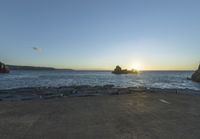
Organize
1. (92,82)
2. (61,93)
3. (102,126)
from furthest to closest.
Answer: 1. (92,82)
2. (61,93)
3. (102,126)

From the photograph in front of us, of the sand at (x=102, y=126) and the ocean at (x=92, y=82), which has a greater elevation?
the sand at (x=102, y=126)

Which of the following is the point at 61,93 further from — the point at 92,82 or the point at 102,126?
the point at 92,82

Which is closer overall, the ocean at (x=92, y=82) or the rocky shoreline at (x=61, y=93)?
the rocky shoreline at (x=61, y=93)

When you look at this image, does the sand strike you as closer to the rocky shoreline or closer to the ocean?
the rocky shoreline

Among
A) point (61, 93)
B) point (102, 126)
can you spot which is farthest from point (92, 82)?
point (102, 126)

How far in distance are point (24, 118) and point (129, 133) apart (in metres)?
4.59

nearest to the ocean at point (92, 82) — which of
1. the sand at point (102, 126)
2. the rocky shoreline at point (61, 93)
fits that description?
the rocky shoreline at point (61, 93)

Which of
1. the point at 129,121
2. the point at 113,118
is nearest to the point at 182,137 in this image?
the point at 129,121

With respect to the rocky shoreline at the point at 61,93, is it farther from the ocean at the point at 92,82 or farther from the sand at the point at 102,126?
the ocean at the point at 92,82

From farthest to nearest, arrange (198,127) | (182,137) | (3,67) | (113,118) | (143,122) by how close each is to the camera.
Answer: (3,67), (113,118), (143,122), (198,127), (182,137)

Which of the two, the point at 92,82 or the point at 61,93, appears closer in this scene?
the point at 61,93

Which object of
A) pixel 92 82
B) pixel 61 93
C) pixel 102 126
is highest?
pixel 102 126

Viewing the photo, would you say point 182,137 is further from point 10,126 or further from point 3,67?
point 3,67

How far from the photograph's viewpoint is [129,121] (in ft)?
22.0
